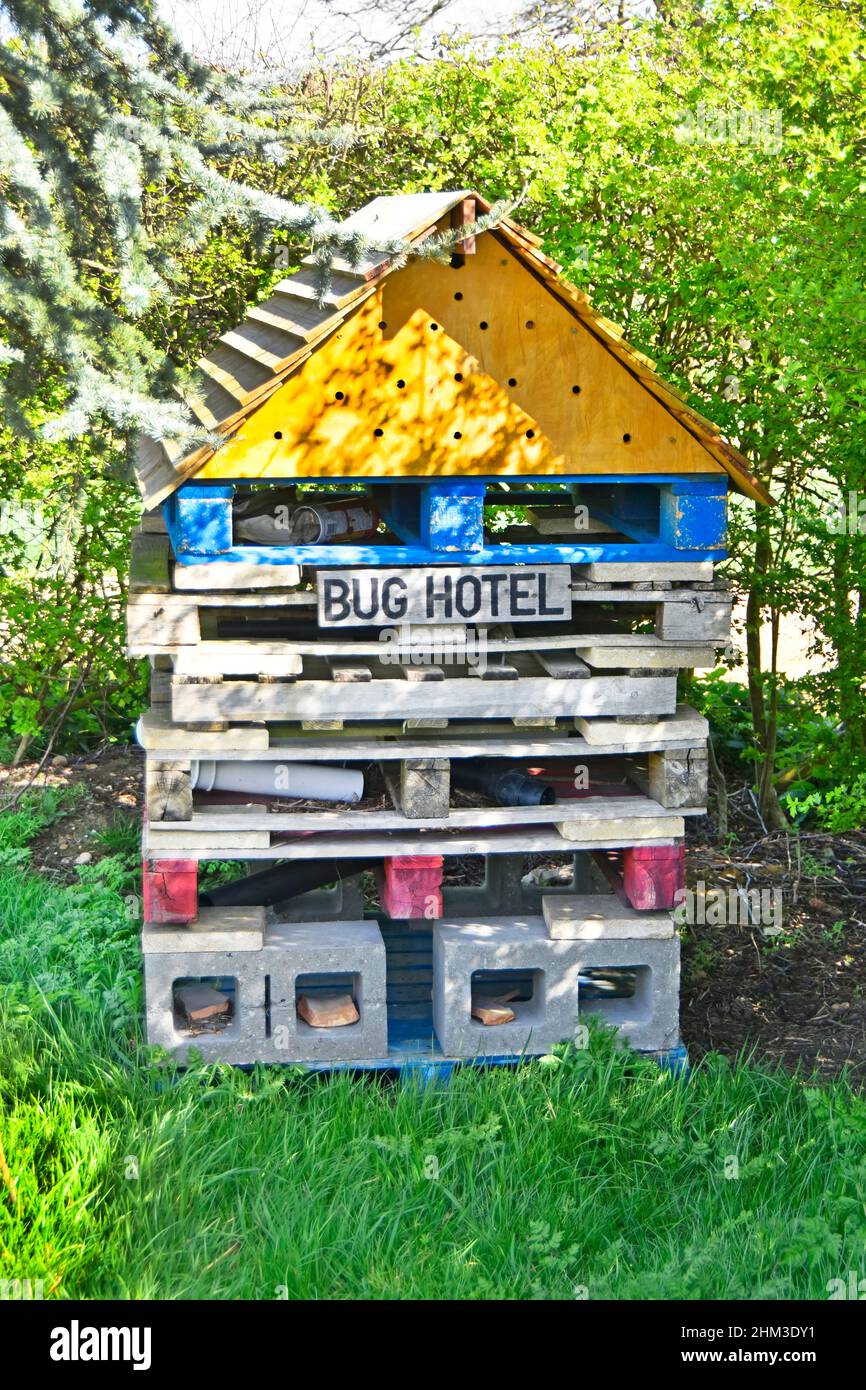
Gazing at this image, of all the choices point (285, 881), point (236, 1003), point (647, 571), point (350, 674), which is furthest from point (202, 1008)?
point (647, 571)

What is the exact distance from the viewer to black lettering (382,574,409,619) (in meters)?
4.22

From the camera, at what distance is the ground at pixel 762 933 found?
4879mm

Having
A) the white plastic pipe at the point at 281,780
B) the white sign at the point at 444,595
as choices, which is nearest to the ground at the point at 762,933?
the white plastic pipe at the point at 281,780

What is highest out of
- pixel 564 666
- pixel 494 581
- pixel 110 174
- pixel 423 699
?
pixel 110 174

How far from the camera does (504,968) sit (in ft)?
14.5

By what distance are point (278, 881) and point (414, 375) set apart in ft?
5.96

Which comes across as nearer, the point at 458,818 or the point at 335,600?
the point at 335,600

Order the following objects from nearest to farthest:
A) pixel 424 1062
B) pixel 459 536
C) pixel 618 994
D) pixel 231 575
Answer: pixel 231 575, pixel 459 536, pixel 424 1062, pixel 618 994

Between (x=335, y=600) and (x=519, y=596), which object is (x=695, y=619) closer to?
(x=519, y=596)

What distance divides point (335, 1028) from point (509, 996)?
2.40 feet

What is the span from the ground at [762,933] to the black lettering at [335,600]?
188 centimetres

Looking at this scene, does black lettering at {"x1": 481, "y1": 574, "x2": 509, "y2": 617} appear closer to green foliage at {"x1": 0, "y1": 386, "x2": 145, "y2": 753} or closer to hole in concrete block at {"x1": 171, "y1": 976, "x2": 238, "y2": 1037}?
hole in concrete block at {"x1": 171, "y1": 976, "x2": 238, "y2": 1037}

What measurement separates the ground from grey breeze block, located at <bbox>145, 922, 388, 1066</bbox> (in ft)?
3.84

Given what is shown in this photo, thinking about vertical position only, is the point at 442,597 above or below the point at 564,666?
above
